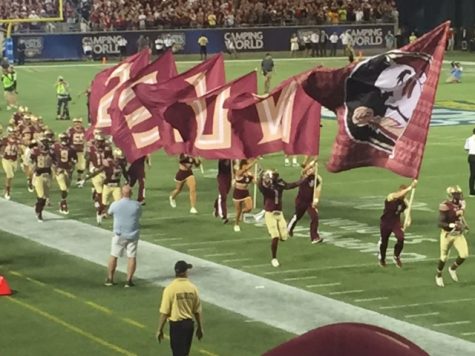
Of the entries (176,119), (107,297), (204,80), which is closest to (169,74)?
(204,80)

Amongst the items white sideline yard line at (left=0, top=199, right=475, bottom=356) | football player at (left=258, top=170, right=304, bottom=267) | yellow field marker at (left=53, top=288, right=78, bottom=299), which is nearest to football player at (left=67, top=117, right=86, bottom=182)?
white sideline yard line at (left=0, top=199, right=475, bottom=356)

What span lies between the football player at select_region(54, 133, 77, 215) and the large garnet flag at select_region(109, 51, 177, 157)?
58.5 inches

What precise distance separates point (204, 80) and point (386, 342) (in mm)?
21090

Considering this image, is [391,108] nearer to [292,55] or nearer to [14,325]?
[14,325]

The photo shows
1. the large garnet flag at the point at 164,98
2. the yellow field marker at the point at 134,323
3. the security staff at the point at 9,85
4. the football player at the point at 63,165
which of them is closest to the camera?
the yellow field marker at the point at 134,323

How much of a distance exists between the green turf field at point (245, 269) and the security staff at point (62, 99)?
12050mm

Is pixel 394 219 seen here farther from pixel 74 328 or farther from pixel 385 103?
pixel 74 328

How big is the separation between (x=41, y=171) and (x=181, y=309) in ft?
40.8

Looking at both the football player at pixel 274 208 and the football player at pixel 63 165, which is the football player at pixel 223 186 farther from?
the football player at pixel 274 208

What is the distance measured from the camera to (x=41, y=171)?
77.2 feet

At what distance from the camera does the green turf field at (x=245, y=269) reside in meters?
14.0

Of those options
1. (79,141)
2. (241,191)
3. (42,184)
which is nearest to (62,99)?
(79,141)

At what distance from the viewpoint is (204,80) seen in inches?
927

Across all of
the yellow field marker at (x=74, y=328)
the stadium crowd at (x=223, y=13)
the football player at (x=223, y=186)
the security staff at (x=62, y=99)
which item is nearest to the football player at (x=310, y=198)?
the football player at (x=223, y=186)
